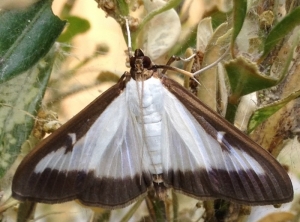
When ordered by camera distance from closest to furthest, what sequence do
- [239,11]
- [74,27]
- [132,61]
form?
[239,11] → [132,61] → [74,27]

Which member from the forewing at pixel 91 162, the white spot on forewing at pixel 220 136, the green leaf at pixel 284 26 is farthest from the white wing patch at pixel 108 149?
the green leaf at pixel 284 26

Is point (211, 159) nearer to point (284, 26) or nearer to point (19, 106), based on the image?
point (284, 26)

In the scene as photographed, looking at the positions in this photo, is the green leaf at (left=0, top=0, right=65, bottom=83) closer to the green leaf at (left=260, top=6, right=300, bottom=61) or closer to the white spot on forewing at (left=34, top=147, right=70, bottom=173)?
the white spot on forewing at (left=34, top=147, right=70, bottom=173)

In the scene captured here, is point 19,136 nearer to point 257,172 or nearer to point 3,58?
point 3,58

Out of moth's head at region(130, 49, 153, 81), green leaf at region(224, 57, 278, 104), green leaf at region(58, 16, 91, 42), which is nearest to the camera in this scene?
green leaf at region(224, 57, 278, 104)

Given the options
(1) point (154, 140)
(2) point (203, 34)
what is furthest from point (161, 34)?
(1) point (154, 140)

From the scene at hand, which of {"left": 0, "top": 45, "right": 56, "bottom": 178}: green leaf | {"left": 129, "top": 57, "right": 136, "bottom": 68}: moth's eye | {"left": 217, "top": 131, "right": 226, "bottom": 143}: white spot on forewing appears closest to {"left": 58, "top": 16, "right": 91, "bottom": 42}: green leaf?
{"left": 0, "top": 45, "right": 56, "bottom": 178}: green leaf
